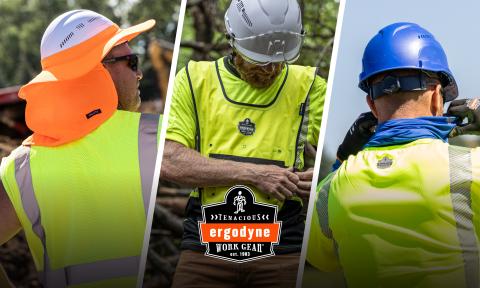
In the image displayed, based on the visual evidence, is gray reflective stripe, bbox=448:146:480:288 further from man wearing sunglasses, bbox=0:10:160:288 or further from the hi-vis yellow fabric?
man wearing sunglasses, bbox=0:10:160:288

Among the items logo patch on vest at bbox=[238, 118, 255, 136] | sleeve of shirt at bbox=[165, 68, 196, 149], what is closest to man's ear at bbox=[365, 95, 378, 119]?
logo patch on vest at bbox=[238, 118, 255, 136]

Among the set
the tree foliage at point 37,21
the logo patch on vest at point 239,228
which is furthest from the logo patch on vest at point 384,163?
the tree foliage at point 37,21

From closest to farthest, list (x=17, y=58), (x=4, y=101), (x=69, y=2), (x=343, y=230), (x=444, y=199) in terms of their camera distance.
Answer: (x=444, y=199), (x=343, y=230), (x=69, y=2), (x=17, y=58), (x=4, y=101)

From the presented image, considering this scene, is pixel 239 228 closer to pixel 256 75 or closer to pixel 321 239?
pixel 321 239

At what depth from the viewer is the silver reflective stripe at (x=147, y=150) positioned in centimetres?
352

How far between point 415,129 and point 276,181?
0.63 m

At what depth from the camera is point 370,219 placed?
3424 millimetres

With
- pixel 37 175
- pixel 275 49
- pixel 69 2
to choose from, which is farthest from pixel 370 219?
pixel 69 2

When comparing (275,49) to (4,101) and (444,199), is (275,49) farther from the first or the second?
(4,101)

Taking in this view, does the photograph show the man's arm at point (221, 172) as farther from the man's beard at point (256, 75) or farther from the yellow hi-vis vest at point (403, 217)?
the man's beard at point (256, 75)

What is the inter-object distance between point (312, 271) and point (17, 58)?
203 centimetres

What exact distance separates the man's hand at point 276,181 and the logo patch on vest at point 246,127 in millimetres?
149

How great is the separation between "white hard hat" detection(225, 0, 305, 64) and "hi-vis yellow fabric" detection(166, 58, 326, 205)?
106 mm

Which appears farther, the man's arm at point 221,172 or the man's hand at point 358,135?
the man's hand at point 358,135
